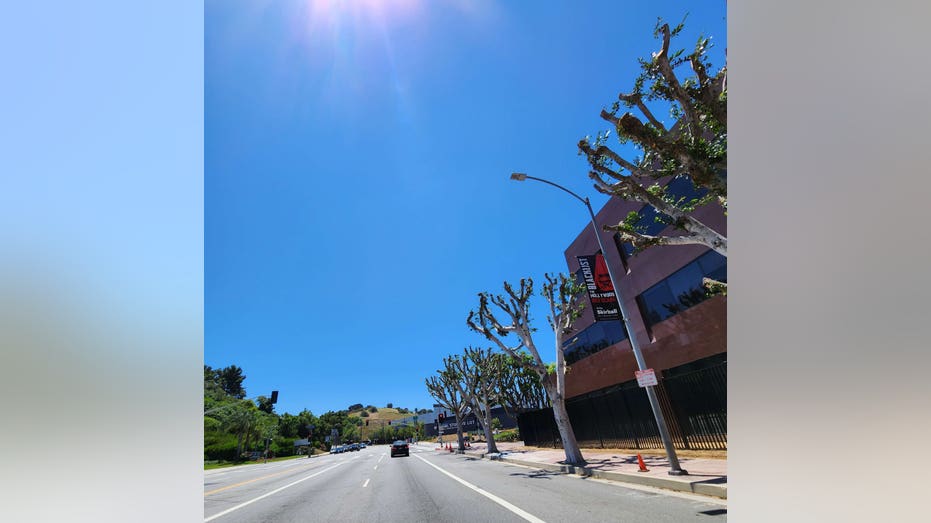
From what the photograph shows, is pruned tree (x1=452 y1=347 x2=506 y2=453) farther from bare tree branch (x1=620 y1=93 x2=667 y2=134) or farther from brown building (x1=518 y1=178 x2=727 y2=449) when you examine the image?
bare tree branch (x1=620 y1=93 x2=667 y2=134)

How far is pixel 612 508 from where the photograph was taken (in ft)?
24.2

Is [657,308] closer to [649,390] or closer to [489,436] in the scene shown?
[649,390]

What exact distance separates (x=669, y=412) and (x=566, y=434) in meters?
4.38

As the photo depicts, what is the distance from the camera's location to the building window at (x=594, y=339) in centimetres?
2447

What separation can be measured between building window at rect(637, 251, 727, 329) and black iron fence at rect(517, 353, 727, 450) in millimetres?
2752

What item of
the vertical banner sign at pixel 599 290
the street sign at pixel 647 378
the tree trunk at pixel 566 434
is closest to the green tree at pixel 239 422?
the tree trunk at pixel 566 434

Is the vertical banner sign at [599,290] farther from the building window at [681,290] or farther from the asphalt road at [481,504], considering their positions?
the asphalt road at [481,504]

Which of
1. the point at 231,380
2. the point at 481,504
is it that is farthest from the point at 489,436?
the point at 231,380

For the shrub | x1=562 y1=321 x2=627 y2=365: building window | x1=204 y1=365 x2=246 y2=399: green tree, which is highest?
x1=204 y1=365 x2=246 y2=399: green tree

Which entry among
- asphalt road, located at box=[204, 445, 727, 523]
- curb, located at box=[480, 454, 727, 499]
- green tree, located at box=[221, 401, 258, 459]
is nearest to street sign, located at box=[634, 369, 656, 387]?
curb, located at box=[480, 454, 727, 499]

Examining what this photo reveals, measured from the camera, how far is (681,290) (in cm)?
1831

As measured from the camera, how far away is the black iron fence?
13.8 meters
